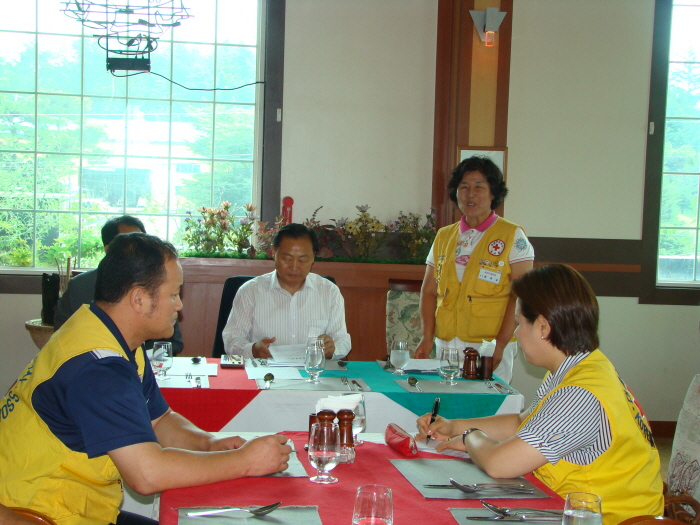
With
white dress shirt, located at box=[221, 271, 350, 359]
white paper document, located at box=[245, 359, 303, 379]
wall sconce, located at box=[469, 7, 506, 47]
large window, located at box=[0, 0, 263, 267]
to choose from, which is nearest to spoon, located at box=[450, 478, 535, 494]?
white paper document, located at box=[245, 359, 303, 379]

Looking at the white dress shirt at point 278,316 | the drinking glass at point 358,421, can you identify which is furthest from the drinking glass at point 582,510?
the white dress shirt at point 278,316

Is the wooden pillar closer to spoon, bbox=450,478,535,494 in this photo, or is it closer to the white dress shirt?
the white dress shirt

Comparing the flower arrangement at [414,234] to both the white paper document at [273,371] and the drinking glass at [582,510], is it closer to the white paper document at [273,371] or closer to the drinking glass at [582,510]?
the white paper document at [273,371]

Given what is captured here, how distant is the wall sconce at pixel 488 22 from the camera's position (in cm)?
467

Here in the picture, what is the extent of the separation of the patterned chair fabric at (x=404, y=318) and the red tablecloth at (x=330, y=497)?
244 cm

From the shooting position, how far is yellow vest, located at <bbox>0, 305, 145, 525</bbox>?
1.49 m

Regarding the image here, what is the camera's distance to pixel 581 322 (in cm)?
173

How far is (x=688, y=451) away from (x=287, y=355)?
1.67m

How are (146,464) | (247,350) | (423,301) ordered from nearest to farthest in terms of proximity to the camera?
(146,464) → (247,350) → (423,301)

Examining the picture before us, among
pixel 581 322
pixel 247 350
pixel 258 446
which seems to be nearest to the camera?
pixel 258 446

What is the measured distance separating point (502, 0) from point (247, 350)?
10.8 feet

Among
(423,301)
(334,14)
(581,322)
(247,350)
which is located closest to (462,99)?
(334,14)

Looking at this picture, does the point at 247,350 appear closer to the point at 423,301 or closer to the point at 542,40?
the point at 423,301

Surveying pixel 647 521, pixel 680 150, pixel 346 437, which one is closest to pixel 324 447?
pixel 346 437
